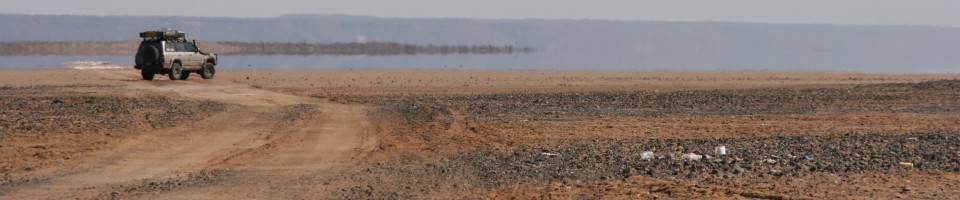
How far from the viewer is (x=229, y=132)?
19.5m

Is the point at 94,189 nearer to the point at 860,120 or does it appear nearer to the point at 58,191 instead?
the point at 58,191

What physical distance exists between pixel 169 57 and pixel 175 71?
21.6 inches

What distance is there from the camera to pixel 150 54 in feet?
136

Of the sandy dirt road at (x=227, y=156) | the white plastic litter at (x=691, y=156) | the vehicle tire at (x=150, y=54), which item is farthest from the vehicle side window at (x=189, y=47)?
the white plastic litter at (x=691, y=156)

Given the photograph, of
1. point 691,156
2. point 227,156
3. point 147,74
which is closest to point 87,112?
point 227,156

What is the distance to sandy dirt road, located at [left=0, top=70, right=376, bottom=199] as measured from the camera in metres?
12.5

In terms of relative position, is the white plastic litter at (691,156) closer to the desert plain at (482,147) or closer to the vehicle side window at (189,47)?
the desert plain at (482,147)

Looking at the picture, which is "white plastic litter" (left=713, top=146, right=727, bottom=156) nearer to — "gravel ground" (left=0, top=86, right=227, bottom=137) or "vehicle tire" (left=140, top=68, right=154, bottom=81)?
"gravel ground" (left=0, top=86, right=227, bottom=137)

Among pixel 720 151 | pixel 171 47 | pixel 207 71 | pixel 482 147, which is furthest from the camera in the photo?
pixel 207 71

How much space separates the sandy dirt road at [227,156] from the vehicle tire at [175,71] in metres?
16.9

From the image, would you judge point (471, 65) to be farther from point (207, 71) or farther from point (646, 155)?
point (646, 155)

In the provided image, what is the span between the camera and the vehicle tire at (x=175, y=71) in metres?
41.8

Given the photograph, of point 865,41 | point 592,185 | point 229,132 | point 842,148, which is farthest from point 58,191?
point 865,41

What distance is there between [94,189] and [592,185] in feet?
15.0
